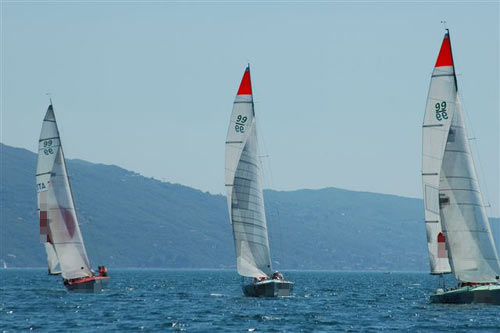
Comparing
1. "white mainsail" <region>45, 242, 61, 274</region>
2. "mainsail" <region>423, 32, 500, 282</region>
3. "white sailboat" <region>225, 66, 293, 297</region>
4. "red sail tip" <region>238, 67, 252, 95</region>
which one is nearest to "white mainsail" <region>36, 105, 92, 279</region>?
"white mainsail" <region>45, 242, 61, 274</region>

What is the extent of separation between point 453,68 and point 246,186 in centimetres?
1741

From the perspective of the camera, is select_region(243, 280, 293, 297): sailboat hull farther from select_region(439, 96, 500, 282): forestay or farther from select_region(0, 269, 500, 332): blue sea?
select_region(439, 96, 500, 282): forestay

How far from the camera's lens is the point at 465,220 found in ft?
226

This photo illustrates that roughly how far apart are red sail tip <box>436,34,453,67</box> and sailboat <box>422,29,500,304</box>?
168 millimetres

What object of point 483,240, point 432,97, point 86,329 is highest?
point 432,97

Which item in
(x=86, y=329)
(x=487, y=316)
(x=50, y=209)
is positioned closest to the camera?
(x=86, y=329)

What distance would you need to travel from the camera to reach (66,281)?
90875 mm

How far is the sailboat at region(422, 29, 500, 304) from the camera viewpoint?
68688 mm

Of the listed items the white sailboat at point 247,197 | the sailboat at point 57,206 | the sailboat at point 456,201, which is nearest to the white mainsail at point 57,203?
the sailboat at point 57,206

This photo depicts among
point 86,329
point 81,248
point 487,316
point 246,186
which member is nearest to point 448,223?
point 487,316

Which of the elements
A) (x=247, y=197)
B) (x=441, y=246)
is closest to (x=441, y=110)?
(x=441, y=246)

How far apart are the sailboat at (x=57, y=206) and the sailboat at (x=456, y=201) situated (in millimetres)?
32051

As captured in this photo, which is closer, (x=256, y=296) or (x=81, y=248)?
(x=256, y=296)

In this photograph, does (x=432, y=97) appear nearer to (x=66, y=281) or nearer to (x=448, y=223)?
(x=448, y=223)
